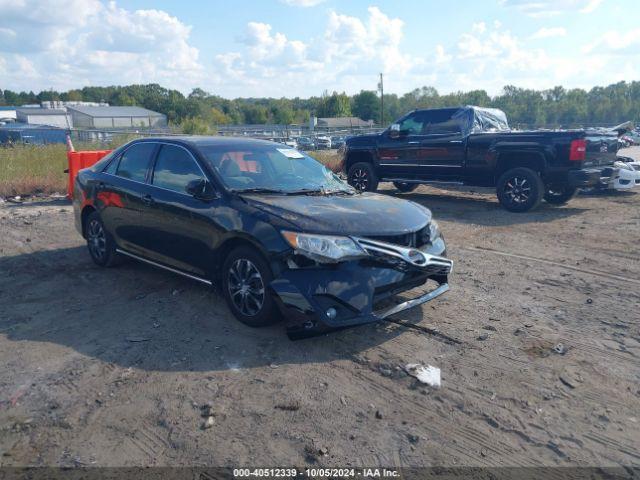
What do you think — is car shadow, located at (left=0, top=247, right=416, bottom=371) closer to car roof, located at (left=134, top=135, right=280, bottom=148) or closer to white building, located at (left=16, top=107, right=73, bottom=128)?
car roof, located at (left=134, top=135, right=280, bottom=148)

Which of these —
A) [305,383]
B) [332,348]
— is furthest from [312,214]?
[305,383]

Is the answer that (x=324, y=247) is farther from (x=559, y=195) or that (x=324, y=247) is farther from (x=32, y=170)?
(x=32, y=170)

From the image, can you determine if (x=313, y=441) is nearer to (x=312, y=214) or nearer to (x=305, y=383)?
(x=305, y=383)

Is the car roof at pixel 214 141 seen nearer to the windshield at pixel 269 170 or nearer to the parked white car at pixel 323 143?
the windshield at pixel 269 170

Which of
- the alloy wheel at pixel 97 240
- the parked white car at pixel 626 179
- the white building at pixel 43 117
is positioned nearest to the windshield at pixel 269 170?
the alloy wheel at pixel 97 240

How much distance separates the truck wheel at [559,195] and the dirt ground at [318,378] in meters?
4.73

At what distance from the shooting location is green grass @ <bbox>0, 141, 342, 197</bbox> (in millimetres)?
12205

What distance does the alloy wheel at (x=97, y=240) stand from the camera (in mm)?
6537

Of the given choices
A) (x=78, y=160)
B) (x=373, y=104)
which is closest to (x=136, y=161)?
(x=78, y=160)

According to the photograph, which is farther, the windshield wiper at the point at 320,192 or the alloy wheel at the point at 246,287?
the windshield wiper at the point at 320,192

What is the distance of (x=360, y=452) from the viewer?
3029 mm

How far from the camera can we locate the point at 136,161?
19.9 ft

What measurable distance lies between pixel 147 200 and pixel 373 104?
91156 millimetres

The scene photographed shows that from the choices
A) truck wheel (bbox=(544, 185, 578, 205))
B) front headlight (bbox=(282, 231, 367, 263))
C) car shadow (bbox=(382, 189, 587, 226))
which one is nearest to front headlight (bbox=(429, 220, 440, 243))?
front headlight (bbox=(282, 231, 367, 263))
